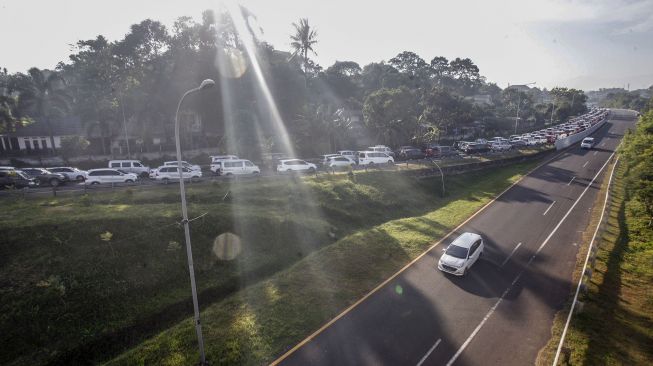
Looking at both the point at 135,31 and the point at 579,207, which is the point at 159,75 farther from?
the point at 579,207

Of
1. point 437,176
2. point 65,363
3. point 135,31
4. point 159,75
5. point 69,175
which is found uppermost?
point 135,31

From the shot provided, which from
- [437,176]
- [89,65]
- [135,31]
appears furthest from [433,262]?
[89,65]

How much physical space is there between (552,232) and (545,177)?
2265cm

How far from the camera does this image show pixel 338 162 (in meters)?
46.4

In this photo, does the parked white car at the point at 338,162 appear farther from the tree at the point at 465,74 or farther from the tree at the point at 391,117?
the tree at the point at 465,74

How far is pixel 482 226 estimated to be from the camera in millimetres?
29500

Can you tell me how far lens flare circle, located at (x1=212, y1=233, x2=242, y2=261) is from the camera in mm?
24650

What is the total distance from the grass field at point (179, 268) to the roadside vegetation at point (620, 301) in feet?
33.5

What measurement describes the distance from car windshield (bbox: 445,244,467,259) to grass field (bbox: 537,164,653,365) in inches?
224

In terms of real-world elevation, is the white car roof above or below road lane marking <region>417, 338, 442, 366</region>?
above

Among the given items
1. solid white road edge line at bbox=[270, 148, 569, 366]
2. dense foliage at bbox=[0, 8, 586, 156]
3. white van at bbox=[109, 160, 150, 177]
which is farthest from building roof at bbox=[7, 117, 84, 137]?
solid white road edge line at bbox=[270, 148, 569, 366]

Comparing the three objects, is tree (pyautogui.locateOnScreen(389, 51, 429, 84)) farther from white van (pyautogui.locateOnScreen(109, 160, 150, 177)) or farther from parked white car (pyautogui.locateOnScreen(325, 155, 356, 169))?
white van (pyautogui.locateOnScreen(109, 160, 150, 177))

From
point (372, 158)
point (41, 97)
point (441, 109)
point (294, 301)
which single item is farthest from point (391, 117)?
point (41, 97)

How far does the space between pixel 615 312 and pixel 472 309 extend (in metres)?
7.20
